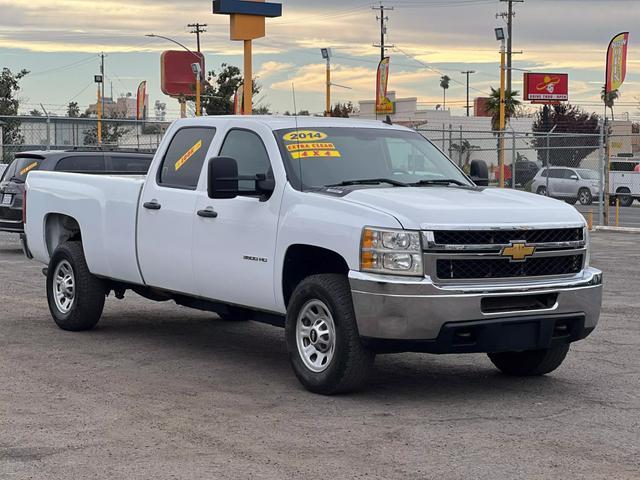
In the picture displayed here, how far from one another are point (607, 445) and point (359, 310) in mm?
1830

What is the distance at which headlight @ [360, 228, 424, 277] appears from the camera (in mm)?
7414

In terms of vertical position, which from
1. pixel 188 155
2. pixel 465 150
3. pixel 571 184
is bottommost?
pixel 571 184

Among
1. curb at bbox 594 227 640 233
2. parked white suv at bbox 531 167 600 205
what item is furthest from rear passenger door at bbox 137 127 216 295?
parked white suv at bbox 531 167 600 205

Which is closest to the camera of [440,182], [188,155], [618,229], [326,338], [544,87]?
[326,338]

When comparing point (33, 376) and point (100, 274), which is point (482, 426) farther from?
point (100, 274)

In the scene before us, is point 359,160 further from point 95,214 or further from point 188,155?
point 95,214

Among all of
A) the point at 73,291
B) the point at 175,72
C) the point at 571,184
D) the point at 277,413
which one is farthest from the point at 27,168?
the point at 175,72

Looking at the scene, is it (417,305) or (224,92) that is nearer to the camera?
(417,305)

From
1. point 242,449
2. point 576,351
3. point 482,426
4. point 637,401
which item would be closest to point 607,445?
point 482,426

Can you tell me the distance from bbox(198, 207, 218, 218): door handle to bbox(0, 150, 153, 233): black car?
28.1ft

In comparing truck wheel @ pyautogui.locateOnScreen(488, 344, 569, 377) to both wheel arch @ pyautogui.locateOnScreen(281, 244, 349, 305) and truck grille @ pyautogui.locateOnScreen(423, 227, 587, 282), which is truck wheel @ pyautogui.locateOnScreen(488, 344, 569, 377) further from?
wheel arch @ pyautogui.locateOnScreen(281, 244, 349, 305)

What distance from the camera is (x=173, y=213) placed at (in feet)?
30.8

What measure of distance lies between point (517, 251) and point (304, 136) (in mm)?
2029

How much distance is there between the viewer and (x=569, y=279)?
8.02m
